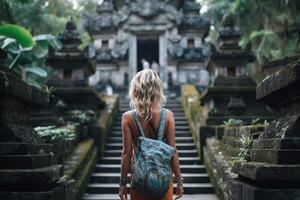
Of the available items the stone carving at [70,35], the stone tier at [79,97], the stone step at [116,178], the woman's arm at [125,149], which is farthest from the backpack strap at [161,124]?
the stone carving at [70,35]

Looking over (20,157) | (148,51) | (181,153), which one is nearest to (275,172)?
(20,157)

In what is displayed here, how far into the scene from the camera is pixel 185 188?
7.70 m

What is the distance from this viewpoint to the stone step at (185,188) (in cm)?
768

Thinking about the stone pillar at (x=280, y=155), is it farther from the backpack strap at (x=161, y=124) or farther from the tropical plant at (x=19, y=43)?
the tropical plant at (x=19, y=43)

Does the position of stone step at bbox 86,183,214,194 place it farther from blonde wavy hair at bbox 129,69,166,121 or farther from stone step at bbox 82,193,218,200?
blonde wavy hair at bbox 129,69,166,121

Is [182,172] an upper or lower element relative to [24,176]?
lower

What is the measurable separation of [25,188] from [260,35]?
56.7 feet

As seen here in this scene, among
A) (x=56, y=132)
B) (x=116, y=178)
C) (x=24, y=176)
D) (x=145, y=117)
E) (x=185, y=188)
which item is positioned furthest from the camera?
(x=116, y=178)

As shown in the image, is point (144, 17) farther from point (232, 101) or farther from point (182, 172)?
point (182, 172)

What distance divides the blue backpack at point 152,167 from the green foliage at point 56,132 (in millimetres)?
3509

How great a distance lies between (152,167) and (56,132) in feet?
15.2

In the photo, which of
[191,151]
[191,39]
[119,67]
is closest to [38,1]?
[119,67]

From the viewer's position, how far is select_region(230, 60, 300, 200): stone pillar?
11.5 ft

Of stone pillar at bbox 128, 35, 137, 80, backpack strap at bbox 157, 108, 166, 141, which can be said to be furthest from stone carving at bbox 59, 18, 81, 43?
backpack strap at bbox 157, 108, 166, 141
